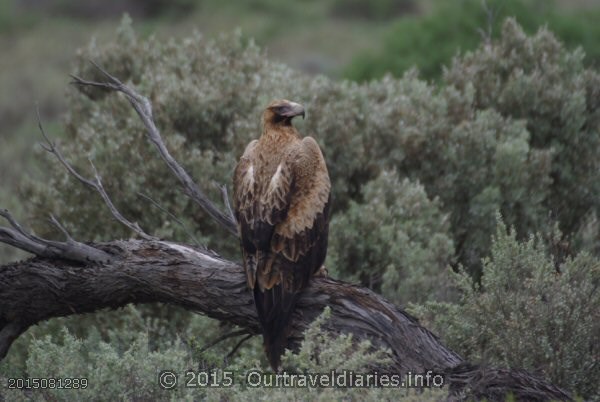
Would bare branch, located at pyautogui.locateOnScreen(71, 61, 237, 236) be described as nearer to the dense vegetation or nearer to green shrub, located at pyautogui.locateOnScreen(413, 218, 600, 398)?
green shrub, located at pyautogui.locateOnScreen(413, 218, 600, 398)

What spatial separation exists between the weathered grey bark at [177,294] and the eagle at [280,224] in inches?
5.7

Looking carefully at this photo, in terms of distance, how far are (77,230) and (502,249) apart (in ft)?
17.9

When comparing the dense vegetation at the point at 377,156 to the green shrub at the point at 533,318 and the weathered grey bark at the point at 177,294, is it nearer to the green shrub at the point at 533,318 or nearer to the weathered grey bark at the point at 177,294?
the weathered grey bark at the point at 177,294

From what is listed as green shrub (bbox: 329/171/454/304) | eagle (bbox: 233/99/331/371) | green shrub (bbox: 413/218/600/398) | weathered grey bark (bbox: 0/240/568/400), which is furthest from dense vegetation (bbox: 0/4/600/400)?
eagle (bbox: 233/99/331/371)

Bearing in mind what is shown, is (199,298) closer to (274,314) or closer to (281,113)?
(274,314)

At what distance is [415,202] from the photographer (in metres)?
11.2

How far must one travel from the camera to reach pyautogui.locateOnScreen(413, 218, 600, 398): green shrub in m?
7.17

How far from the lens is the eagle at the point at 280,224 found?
6.87 meters

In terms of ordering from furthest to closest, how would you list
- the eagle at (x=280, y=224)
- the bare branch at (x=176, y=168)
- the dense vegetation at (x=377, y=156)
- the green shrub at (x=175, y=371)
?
the dense vegetation at (x=377, y=156) → the bare branch at (x=176, y=168) → the eagle at (x=280, y=224) → the green shrub at (x=175, y=371)

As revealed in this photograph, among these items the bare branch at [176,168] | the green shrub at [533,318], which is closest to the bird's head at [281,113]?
the bare branch at [176,168]

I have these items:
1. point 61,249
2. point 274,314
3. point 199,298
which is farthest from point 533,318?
point 61,249

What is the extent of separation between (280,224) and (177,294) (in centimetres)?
82

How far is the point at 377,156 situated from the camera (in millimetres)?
12336

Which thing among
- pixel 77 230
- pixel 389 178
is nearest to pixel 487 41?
pixel 389 178
